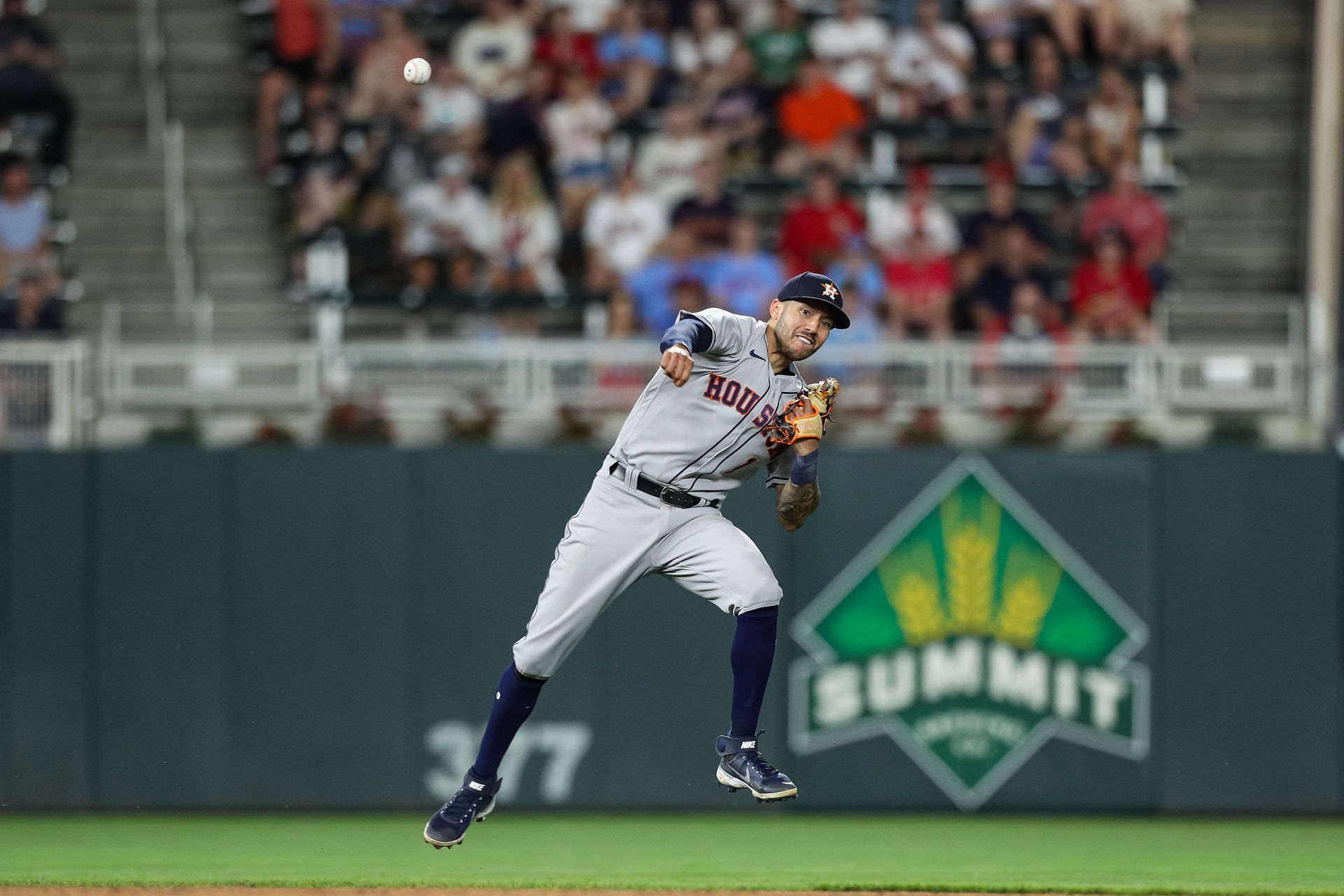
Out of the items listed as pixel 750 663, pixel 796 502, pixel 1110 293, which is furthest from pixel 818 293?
pixel 1110 293

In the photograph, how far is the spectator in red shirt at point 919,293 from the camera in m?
12.6

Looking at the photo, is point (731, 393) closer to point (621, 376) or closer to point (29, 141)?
point (621, 376)

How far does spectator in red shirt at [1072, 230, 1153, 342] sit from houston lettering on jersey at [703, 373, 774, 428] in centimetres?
548

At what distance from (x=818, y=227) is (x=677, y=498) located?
565 centimetres

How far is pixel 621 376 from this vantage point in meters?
11.8

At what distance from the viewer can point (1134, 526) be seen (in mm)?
12094

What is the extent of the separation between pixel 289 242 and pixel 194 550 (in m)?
3.17

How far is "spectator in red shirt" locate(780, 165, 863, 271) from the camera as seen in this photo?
12.9 metres

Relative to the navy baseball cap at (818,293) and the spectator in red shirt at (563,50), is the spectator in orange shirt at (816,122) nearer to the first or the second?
the spectator in red shirt at (563,50)

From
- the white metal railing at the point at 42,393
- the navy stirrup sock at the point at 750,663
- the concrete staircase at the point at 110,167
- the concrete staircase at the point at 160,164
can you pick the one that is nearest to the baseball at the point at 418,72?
the navy stirrup sock at the point at 750,663

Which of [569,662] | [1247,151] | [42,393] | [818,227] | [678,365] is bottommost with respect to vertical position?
[569,662]

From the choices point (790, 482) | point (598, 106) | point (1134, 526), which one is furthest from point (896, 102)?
point (790, 482)

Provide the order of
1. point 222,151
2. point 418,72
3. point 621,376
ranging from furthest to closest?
point 222,151
point 621,376
point 418,72

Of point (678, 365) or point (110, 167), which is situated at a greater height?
point (110, 167)
